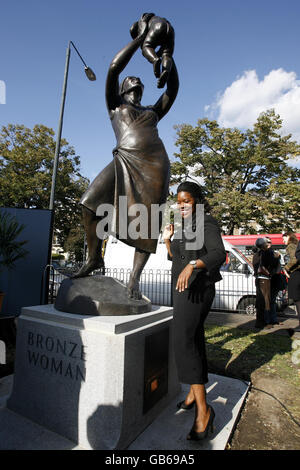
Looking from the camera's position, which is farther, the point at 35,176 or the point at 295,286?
the point at 35,176

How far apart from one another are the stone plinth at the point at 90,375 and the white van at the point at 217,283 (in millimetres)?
5816

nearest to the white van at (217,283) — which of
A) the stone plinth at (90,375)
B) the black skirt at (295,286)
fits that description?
the black skirt at (295,286)

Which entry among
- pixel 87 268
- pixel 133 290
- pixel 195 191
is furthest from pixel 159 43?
pixel 133 290

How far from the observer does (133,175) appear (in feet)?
9.89

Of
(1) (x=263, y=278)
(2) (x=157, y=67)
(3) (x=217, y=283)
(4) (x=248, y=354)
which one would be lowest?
(4) (x=248, y=354)

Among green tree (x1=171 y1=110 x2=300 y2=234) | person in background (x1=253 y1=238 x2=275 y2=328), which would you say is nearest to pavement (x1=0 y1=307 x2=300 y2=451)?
person in background (x1=253 y1=238 x2=275 y2=328)

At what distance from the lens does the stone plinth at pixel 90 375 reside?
2.14 meters

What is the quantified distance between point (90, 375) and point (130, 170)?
2016 millimetres

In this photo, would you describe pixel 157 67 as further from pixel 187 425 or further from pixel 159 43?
pixel 187 425

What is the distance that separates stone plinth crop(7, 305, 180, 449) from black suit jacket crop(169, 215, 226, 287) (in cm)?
67

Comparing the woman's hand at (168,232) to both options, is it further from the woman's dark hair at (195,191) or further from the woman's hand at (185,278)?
the woman's hand at (185,278)

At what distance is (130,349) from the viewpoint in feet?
7.35
